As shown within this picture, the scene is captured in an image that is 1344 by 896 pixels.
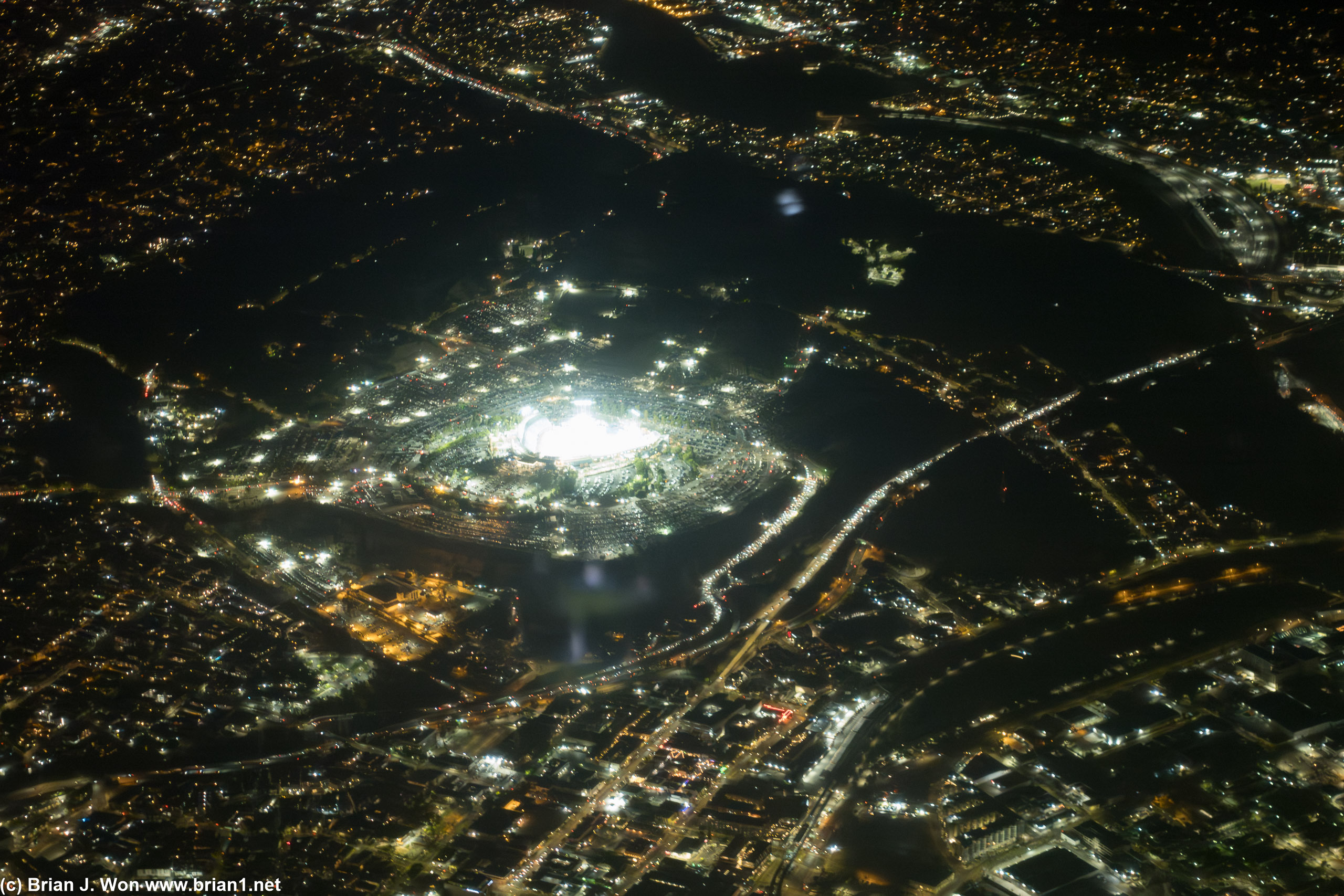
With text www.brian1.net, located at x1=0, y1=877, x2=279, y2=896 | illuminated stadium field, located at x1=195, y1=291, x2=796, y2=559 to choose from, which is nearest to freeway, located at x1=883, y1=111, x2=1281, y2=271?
illuminated stadium field, located at x1=195, y1=291, x2=796, y2=559

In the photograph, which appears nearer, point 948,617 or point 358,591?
point 948,617

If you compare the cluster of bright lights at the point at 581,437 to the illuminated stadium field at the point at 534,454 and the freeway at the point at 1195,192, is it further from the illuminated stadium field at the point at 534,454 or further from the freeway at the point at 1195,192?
the freeway at the point at 1195,192

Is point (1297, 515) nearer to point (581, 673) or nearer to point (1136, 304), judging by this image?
point (1136, 304)

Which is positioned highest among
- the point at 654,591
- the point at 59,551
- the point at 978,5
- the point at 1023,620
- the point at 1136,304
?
the point at 978,5

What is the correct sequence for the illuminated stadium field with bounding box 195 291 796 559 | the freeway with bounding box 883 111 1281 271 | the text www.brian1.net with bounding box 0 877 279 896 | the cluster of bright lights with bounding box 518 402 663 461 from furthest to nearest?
the freeway with bounding box 883 111 1281 271
the cluster of bright lights with bounding box 518 402 663 461
the illuminated stadium field with bounding box 195 291 796 559
the text www.brian1.net with bounding box 0 877 279 896

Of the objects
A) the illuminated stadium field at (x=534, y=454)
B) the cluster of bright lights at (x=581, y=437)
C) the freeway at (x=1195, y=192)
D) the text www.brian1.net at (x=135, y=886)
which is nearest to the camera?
the text www.brian1.net at (x=135, y=886)

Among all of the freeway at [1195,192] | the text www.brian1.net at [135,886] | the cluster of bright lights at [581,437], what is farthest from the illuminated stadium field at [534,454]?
the freeway at [1195,192]

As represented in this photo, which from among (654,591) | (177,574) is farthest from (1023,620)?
(177,574)

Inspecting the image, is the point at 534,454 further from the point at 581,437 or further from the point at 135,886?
the point at 135,886

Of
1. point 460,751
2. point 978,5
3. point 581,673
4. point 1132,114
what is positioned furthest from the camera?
point 978,5

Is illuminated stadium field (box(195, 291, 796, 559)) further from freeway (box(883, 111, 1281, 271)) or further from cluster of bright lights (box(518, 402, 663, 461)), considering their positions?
freeway (box(883, 111, 1281, 271))

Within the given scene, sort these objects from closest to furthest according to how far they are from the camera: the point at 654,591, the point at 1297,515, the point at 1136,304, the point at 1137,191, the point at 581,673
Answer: the point at 581,673
the point at 654,591
the point at 1297,515
the point at 1136,304
the point at 1137,191
